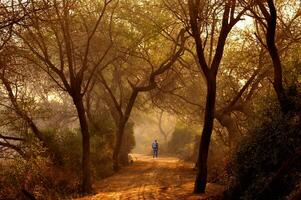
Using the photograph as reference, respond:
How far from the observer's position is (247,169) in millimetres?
11734

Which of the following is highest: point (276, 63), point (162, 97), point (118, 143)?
point (162, 97)

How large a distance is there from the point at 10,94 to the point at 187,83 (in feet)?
52.9

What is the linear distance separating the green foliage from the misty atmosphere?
0.10 feet

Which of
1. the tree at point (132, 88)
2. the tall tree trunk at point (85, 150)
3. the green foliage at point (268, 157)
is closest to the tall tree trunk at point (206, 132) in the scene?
the green foliage at point (268, 157)

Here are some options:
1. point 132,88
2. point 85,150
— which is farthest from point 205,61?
point 132,88

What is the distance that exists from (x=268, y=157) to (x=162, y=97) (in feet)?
68.2

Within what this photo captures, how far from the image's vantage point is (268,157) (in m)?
11.1

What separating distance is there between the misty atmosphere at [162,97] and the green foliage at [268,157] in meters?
0.03

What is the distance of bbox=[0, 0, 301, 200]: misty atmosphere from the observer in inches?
457

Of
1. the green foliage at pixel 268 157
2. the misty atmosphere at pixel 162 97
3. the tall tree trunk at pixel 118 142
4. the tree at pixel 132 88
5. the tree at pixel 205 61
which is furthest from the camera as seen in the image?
the tall tree trunk at pixel 118 142

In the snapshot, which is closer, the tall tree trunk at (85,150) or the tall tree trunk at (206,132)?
the tall tree trunk at (206,132)

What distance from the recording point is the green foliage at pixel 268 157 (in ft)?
32.2

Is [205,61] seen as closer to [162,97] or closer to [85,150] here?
[85,150]

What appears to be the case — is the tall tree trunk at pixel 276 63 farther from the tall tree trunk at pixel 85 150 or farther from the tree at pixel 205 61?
the tall tree trunk at pixel 85 150
